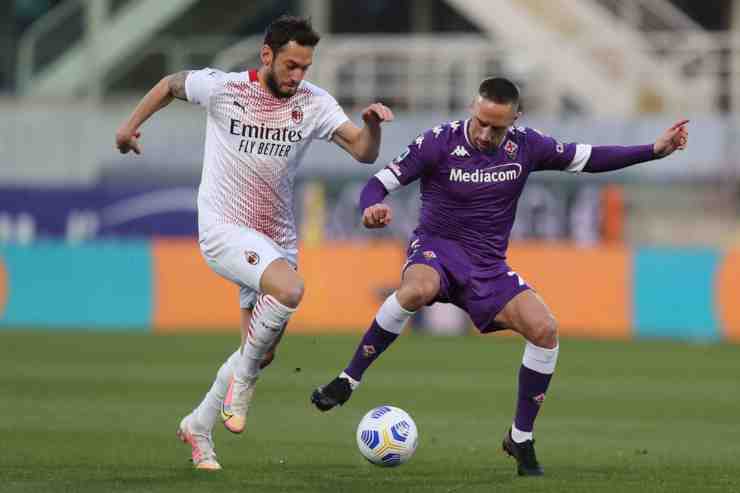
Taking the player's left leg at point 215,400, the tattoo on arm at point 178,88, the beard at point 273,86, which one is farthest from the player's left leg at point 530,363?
the tattoo on arm at point 178,88

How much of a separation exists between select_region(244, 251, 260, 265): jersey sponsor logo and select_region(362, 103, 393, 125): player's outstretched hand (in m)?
0.96

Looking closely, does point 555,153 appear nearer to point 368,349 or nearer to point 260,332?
point 368,349

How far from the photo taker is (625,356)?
1733cm

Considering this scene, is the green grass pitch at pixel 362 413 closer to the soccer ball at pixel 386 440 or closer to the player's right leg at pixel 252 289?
the soccer ball at pixel 386 440

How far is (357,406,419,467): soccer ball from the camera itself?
840cm

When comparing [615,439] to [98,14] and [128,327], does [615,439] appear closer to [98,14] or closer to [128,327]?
[128,327]

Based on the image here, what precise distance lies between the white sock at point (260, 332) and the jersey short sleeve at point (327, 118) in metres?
1.06

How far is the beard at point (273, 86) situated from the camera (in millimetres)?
8562

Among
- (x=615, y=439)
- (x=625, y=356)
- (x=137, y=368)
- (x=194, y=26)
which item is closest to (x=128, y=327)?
(x=137, y=368)

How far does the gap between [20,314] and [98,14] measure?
7456 mm

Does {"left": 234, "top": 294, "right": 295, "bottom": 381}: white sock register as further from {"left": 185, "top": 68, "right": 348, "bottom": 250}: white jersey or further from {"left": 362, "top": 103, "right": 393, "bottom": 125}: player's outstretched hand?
{"left": 362, "top": 103, "right": 393, "bottom": 125}: player's outstretched hand

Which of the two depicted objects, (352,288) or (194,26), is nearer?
(352,288)

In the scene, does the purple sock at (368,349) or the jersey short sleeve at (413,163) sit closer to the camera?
the purple sock at (368,349)

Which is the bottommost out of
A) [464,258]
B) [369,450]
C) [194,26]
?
[369,450]
